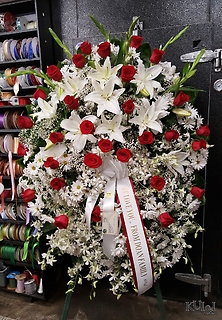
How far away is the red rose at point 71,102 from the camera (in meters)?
1.20

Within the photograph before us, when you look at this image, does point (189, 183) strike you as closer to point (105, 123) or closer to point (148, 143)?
point (148, 143)

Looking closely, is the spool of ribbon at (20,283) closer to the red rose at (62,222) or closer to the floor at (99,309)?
the floor at (99,309)

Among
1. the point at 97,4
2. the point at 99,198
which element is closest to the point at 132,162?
the point at 99,198

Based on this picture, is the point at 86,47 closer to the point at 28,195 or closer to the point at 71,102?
the point at 71,102

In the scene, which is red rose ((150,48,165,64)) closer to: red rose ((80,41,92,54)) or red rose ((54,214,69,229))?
red rose ((80,41,92,54))

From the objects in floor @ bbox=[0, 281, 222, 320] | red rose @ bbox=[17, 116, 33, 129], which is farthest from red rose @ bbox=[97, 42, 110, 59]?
floor @ bbox=[0, 281, 222, 320]

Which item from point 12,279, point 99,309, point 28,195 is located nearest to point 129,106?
point 28,195

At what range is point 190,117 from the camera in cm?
133

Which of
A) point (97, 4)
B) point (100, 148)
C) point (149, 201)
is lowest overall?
point (149, 201)

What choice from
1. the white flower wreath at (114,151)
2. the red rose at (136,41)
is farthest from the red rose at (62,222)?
the red rose at (136,41)

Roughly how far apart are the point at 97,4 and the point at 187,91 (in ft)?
2.91

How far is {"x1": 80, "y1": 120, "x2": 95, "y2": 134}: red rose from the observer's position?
1.17 m

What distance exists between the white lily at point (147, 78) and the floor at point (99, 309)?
4.62ft

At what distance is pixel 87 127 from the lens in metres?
1.17
